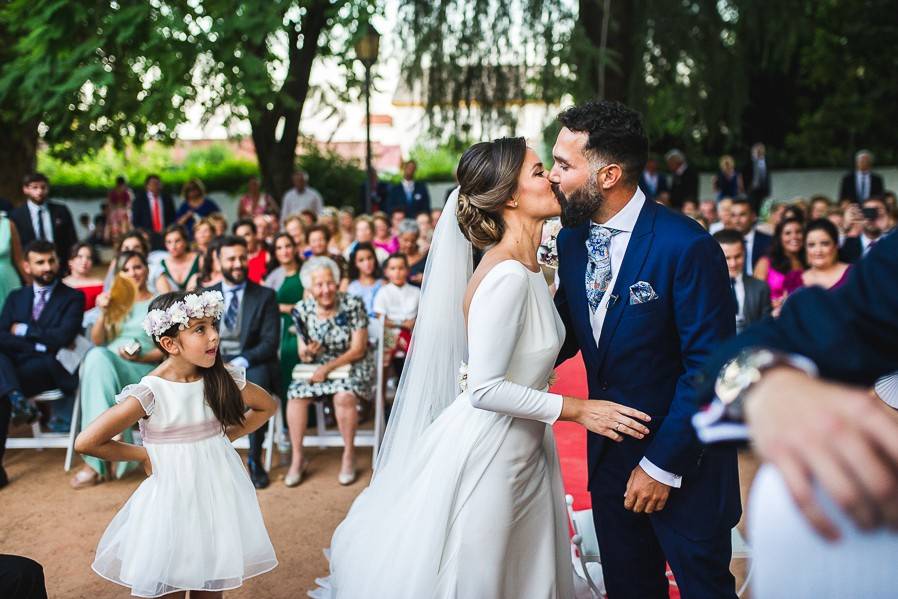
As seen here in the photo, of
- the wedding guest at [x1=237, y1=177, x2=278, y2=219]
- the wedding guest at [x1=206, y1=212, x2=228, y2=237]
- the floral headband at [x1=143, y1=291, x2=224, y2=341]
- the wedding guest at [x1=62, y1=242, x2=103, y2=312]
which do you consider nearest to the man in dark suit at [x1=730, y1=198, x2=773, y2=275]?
the floral headband at [x1=143, y1=291, x2=224, y2=341]

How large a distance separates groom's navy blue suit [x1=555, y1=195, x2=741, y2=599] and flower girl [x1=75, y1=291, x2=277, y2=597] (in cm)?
151

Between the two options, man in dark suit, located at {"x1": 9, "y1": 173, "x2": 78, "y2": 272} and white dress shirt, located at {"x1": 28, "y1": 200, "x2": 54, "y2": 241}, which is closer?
man in dark suit, located at {"x1": 9, "y1": 173, "x2": 78, "y2": 272}

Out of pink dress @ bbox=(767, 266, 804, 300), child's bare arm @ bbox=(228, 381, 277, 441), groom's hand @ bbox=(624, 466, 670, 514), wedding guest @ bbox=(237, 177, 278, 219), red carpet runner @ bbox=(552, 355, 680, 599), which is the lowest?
red carpet runner @ bbox=(552, 355, 680, 599)

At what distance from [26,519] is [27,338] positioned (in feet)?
5.19

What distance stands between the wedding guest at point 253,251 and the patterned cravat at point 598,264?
569cm

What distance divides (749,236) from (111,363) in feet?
19.1

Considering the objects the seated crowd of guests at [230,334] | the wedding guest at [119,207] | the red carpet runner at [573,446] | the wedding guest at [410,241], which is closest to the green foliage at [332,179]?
the wedding guest at [119,207]

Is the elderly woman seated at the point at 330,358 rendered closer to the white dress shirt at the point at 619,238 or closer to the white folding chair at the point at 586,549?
the white folding chair at the point at 586,549

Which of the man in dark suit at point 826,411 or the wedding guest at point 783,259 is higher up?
the man in dark suit at point 826,411

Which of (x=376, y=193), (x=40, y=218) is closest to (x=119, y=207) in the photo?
(x=376, y=193)

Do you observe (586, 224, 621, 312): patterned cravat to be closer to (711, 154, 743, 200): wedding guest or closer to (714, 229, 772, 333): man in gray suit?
(714, 229, 772, 333): man in gray suit

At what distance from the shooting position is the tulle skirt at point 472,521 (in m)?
2.75

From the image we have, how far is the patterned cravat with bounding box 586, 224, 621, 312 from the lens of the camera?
262 centimetres

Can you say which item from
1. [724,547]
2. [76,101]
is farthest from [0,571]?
[76,101]
